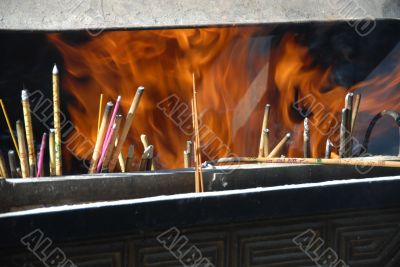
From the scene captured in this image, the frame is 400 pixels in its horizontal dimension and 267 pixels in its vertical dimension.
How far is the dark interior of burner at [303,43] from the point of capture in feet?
10.5

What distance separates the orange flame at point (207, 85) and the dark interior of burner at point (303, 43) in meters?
0.05

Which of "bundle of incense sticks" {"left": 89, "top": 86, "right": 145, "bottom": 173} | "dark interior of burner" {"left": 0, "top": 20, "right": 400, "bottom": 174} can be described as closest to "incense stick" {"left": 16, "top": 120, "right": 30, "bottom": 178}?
"bundle of incense sticks" {"left": 89, "top": 86, "right": 145, "bottom": 173}

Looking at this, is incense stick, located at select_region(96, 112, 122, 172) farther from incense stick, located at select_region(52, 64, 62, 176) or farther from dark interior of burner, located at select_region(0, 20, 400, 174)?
dark interior of burner, located at select_region(0, 20, 400, 174)

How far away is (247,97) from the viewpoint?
3.77 m

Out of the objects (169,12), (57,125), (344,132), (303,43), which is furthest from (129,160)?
(303,43)

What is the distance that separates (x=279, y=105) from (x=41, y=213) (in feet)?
7.22

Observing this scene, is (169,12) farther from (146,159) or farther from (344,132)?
(344,132)

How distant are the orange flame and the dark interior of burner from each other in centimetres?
5

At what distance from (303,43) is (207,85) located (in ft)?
2.03

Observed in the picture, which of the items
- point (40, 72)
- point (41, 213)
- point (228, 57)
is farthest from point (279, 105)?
point (41, 213)

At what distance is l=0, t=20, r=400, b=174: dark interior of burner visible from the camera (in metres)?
3.19

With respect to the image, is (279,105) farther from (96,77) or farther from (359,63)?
(96,77)

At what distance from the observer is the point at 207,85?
3.63m

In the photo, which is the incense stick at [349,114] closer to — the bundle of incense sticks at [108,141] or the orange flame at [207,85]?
the orange flame at [207,85]
